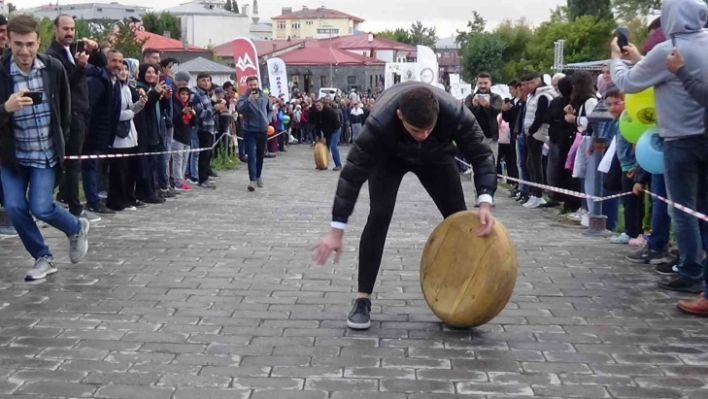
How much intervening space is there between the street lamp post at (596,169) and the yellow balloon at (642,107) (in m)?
1.89

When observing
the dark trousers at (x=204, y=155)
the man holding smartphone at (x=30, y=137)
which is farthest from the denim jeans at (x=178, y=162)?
the man holding smartphone at (x=30, y=137)

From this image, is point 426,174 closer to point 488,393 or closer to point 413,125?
point 413,125

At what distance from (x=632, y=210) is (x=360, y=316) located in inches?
176

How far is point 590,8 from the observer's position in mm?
77812

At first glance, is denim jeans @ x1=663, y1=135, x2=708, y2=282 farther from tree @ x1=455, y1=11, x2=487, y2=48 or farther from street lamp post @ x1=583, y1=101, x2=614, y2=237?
tree @ x1=455, y1=11, x2=487, y2=48

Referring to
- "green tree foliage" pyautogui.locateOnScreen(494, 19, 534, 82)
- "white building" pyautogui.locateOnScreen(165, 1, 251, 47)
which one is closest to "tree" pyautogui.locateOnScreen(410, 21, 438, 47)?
"white building" pyautogui.locateOnScreen(165, 1, 251, 47)

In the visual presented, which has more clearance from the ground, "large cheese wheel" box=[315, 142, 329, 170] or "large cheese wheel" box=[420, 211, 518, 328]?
"large cheese wheel" box=[420, 211, 518, 328]

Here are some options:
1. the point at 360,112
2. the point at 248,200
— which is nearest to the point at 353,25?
the point at 360,112

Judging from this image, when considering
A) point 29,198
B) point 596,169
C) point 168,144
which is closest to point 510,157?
point 596,169

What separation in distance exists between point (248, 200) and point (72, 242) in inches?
256

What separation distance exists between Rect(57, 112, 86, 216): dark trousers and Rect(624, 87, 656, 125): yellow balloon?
598cm

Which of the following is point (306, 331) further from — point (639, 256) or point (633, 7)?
point (633, 7)

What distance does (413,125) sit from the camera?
16.8 feet

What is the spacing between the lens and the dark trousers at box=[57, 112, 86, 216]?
10.1 m
